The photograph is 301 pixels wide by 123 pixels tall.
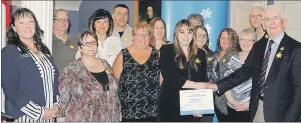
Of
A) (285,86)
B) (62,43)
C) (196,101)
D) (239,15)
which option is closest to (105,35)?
(62,43)

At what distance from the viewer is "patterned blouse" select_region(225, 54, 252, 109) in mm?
4953

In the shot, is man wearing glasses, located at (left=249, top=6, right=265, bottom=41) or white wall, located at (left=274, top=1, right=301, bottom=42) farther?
white wall, located at (left=274, top=1, right=301, bottom=42)

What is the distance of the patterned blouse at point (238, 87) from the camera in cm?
495

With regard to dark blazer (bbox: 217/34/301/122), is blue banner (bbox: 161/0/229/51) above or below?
above

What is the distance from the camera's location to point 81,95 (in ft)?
13.8

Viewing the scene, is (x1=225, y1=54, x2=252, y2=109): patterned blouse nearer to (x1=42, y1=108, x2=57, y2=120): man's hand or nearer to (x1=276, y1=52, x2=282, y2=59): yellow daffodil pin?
(x1=276, y1=52, x2=282, y2=59): yellow daffodil pin

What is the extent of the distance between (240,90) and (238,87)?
0.13 ft

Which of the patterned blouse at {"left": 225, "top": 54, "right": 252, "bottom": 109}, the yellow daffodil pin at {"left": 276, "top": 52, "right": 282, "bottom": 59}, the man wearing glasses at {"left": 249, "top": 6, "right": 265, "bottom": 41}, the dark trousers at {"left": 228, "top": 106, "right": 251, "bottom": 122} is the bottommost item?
the dark trousers at {"left": 228, "top": 106, "right": 251, "bottom": 122}

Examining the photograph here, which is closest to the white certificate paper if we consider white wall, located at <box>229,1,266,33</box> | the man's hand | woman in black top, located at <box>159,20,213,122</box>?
woman in black top, located at <box>159,20,213,122</box>

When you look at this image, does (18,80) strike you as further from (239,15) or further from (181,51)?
(239,15)

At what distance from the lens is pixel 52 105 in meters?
4.07

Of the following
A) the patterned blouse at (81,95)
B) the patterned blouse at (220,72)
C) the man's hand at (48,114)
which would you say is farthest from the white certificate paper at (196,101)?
the man's hand at (48,114)

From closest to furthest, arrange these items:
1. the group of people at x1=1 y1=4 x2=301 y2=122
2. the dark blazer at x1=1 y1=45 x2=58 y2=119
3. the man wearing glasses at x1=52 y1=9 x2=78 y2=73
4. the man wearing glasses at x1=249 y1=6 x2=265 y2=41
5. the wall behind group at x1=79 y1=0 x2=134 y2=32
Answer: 1. the dark blazer at x1=1 y1=45 x2=58 y2=119
2. the group of people at x1=1 y1=4 x2=301 y2=122
3. the man wearing glasses at x1=52 y1=9 x2=78 y2=73
4. the man wearing glasses at x1=249 y1=6 x2=265 y2=41
5. the wall behind group at x1=79 y1=0 x2=134 y2=32

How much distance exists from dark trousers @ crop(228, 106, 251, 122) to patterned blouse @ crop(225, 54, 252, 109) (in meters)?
0.07
